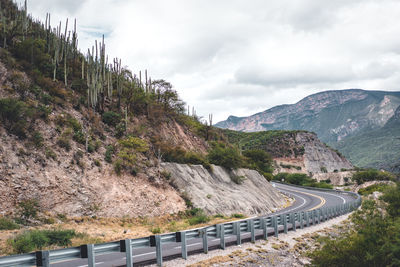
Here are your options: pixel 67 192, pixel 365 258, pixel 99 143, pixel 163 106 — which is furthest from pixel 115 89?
pixel 365 258

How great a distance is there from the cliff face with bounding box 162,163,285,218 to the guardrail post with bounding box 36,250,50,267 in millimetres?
22881

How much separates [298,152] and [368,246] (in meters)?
130

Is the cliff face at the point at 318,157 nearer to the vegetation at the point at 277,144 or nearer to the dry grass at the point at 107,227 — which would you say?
the vegetation at the point at 277,144

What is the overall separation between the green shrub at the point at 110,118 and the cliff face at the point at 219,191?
655cm

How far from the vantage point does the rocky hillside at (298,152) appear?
132 m

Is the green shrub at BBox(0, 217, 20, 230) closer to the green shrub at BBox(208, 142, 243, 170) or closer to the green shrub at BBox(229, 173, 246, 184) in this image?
the green shrub at BBox(208, 142, 243, 170)

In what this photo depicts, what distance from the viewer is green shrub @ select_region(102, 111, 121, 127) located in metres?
33.1

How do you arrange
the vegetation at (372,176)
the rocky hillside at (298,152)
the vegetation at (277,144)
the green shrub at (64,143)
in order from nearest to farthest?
the green shrub at (64,143)
the vegetation at (372,176)
the rocky hillside at (298,152)
the vegetation at (277,144)

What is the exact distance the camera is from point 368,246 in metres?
11.5

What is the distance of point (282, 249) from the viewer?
15.0 metres

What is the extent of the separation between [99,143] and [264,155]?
54274mm

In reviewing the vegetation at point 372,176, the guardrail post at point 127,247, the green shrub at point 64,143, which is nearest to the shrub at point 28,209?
the green shrub at point 64,143

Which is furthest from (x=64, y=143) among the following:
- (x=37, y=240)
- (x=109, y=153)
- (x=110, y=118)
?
(x=37, y=240)

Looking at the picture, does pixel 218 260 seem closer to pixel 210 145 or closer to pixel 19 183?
pixel 19 183
